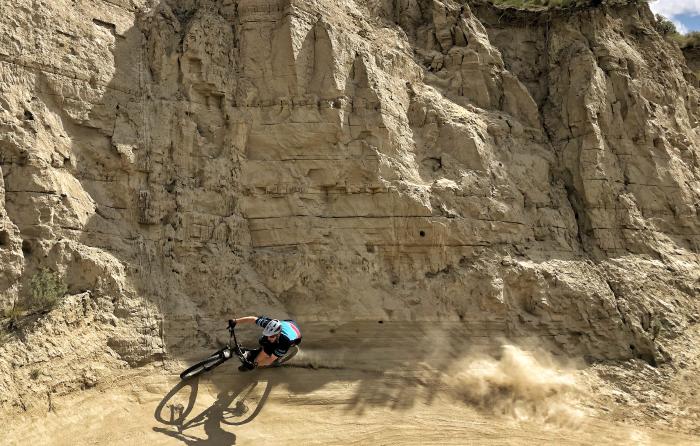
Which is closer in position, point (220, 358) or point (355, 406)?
point (220, 358)

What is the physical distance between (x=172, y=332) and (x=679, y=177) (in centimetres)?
1185

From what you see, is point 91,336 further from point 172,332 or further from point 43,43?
point 43,43

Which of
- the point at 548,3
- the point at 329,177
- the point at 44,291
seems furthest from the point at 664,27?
the point at 44,291

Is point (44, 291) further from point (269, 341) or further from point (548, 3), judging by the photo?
point (548, 3)

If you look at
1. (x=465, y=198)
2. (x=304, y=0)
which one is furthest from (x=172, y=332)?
(x=304, y=0)

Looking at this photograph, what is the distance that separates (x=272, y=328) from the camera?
28.6 feet

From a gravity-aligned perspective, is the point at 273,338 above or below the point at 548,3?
below

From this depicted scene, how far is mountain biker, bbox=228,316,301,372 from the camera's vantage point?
8.72 meters

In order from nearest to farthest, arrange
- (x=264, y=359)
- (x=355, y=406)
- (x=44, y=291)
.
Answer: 1. (x=44, y=291)
2. (x=264, y=359)
3. (x=355, y=406)

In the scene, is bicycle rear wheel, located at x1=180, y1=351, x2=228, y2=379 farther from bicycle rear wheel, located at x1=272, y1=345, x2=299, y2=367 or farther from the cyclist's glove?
bicycle rear wheel, located at x1=272, y1=345, x2=299, y2=367

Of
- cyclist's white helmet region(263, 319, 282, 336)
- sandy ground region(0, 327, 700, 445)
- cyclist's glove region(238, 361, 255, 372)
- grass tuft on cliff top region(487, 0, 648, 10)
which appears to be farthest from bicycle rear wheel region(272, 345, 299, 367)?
grass tuft on cliff top region(487, 0, 648, 10)

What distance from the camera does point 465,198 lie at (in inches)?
461

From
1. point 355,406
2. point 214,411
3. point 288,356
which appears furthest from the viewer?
point 288,356

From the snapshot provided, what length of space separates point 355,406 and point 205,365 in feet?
7.74
